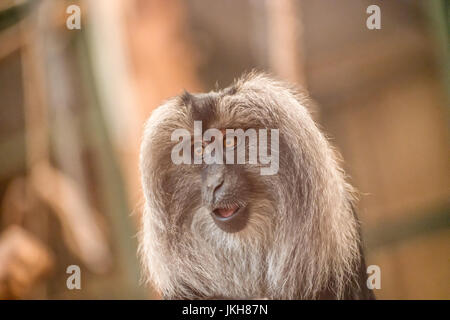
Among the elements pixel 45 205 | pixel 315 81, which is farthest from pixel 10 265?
pixel 315 81

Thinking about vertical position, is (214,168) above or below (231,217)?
above

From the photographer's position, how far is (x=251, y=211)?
195cm

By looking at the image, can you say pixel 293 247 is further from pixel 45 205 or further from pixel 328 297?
pixel 45 205

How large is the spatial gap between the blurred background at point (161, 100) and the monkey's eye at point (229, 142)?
0.41m

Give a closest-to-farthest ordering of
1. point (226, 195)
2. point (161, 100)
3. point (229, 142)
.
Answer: point (226, 195) < point (229, 142) < point (161, 100)

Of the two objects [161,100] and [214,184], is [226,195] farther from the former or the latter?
[161,100]

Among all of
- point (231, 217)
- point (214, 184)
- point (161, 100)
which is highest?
point (161, 100)

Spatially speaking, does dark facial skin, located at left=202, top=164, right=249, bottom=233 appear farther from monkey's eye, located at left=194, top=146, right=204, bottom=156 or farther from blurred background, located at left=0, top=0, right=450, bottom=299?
blurred background, located at left=0, top=0, right=450, bottom=299

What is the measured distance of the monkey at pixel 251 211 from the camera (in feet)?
6.29

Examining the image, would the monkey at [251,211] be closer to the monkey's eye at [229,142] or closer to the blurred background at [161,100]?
the monkey's eye at [229,142]

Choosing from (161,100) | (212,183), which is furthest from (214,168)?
(161,100)

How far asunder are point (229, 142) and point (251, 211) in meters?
0.25

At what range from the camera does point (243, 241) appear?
1.99 meters

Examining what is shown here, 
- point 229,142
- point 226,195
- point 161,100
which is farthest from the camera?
point 161,100
